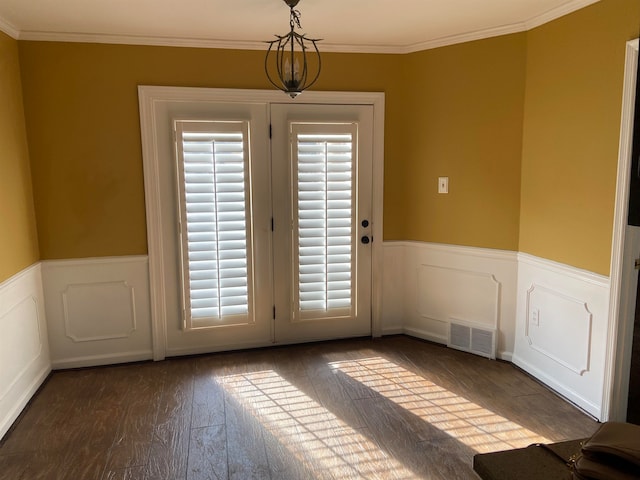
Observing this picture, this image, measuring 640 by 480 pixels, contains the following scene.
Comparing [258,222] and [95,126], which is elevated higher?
[95,126]

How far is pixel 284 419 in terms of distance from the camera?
9.18 feet

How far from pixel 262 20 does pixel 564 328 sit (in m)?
2.75

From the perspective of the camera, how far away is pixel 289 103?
143 inches

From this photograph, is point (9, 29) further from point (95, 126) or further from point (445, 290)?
point (445, 290)

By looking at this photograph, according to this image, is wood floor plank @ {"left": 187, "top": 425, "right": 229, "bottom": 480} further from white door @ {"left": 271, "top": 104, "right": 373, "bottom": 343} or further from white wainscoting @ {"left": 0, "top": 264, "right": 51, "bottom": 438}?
white door @ {"left": 271, "top": 104, "right": 373, "bottom": 343}

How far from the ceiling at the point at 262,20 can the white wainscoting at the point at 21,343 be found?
5.28 ft

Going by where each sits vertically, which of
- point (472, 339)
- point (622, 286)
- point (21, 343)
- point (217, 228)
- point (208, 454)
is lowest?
point (208, 454)

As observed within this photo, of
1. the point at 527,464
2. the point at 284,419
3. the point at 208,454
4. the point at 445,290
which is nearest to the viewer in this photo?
the point at 527,464

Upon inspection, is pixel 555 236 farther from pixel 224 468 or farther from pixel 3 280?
pixel 3 280

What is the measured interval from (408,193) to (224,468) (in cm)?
251

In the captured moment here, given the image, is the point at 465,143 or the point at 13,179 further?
the point at 465,143

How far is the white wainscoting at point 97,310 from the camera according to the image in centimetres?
343

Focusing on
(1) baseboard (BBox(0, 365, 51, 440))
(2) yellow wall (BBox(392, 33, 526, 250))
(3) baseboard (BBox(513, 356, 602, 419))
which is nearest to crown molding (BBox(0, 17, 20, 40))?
(1) baseboard (BBox(0, 365, 51, 440))

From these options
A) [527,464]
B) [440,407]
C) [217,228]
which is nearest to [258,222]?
[217,228]
